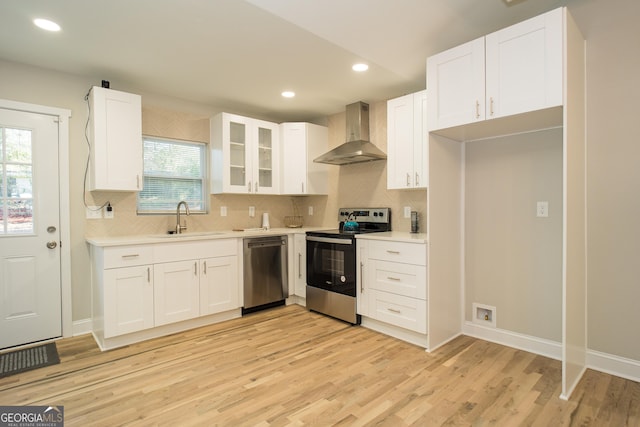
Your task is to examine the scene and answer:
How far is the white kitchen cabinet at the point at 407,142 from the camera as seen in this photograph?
3121 mm

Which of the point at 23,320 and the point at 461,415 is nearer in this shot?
the point at 461,415

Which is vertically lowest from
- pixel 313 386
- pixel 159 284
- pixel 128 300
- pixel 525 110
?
pixel 313 386

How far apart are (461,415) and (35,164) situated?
12.4 feet

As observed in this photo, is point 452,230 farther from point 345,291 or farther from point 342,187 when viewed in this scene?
point 342,187

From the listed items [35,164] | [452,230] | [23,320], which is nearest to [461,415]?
[452,230]

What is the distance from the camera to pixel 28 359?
2.63 meters

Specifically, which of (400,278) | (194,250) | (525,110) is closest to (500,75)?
(525,110)

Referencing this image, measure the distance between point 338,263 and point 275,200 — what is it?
5.34 feet

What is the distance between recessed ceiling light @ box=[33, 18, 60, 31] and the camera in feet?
7.38

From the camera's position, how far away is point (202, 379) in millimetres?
2324

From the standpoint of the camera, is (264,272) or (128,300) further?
(264,272)

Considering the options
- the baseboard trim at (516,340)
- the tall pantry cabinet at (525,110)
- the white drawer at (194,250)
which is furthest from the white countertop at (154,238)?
the baseboard trim at (516,340)

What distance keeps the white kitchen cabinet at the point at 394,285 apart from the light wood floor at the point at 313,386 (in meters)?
0.21

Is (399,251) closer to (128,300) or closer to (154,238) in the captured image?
(154,238)
